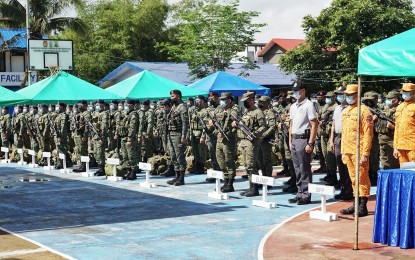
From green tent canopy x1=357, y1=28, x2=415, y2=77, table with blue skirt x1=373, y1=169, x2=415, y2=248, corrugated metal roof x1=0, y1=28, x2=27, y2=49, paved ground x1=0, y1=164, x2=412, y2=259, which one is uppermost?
corrugated metal roof x1=0, y1=28, x2=27, y2=49

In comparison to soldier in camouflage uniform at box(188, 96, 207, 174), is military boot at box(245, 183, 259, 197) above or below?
below

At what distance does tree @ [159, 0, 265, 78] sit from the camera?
36438 millimetres

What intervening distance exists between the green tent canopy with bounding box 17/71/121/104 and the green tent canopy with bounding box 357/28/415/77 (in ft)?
44.5

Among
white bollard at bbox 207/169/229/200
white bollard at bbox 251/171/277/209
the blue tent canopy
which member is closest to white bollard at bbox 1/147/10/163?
the blue tent canopy

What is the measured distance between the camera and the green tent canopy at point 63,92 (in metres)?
20.8

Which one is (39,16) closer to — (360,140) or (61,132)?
(61,132)

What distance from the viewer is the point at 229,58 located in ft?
123

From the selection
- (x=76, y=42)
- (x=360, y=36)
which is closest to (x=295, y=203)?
(x=360, y=36)

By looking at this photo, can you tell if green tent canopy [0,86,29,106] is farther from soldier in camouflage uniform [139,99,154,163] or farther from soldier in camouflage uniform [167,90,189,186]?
soldier in camouflage uniform [167,90,189,186]

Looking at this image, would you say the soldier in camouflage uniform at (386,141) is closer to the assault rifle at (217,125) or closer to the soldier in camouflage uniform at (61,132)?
the assault rifle at (217,125)

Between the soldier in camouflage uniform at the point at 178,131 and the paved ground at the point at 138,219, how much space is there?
460 mm

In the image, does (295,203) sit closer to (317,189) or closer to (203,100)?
(317,189)

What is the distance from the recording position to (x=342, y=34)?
3272 cm

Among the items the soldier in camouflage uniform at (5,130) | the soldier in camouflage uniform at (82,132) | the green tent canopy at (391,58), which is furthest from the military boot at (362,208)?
the soldier in camouflage uniform at (5,130)
